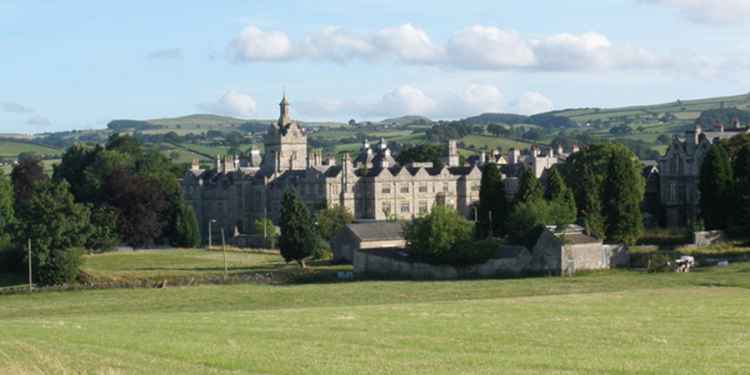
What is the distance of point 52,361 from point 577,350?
12.8 m

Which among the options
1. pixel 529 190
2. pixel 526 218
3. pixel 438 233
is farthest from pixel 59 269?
pixel 529 190

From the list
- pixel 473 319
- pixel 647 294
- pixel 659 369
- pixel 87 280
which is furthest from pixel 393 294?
pixel 659 369

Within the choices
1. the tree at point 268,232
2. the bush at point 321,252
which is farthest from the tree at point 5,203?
the bush at point 321,252

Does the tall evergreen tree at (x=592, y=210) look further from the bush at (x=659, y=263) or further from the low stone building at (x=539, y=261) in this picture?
the bush at (x=659, y=263)

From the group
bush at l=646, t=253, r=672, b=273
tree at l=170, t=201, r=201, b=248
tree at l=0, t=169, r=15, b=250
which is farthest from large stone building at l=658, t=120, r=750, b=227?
tree at l=0, t=169, r=15, b=250

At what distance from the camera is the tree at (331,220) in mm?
105938

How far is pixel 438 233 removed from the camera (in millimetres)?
77188

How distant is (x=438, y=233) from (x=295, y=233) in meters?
13.4

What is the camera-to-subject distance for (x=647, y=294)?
180 ft

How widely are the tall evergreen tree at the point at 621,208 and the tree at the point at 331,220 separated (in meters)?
27.4

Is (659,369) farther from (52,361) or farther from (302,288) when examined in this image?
(302,288)

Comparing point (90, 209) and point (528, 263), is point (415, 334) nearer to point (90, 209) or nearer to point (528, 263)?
point (528, 263)

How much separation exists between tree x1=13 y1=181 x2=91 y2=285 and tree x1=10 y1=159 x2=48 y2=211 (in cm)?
4352

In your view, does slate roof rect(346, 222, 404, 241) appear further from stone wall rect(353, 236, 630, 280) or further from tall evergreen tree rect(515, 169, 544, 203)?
stone wall rect(353, 236, 630, 280)
